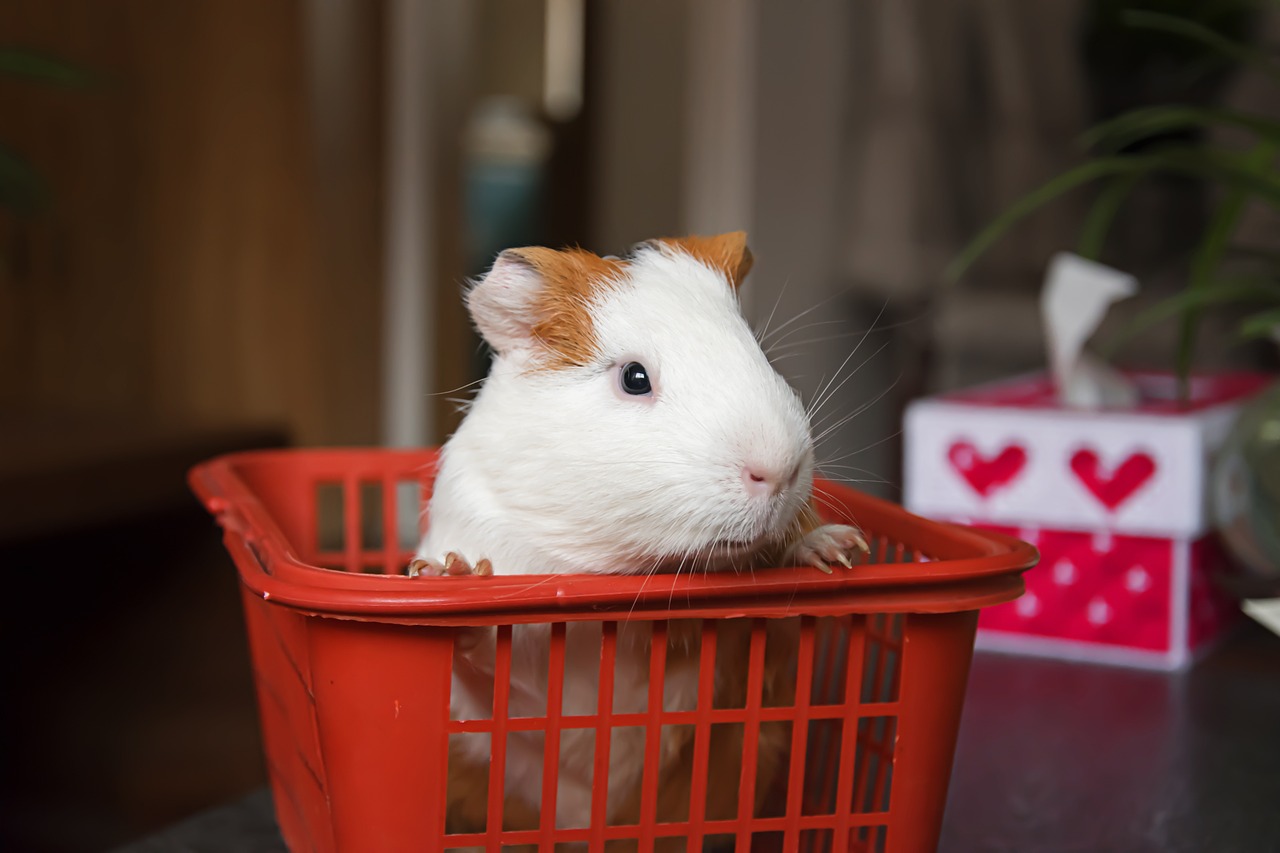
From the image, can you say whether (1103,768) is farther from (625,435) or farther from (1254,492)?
(625,435)

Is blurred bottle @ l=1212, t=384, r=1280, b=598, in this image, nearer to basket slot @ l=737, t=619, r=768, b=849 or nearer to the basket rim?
the basket rim

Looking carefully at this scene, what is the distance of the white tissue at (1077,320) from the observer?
1078 millimetres

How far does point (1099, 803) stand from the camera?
73 cm

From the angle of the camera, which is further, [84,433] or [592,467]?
[84,433]

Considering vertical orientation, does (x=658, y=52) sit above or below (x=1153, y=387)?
above

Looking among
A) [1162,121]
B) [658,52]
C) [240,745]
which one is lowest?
[240,745]

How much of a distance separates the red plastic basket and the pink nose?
0.13 ft

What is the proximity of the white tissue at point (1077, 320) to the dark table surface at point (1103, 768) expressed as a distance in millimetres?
260

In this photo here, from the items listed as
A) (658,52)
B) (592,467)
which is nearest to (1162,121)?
(592,467)

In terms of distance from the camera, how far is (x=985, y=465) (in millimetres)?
1056

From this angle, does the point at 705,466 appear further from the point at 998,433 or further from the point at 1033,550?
the point at 998,433

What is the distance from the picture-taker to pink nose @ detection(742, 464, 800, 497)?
539mm

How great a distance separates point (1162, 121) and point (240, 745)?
A: 1.70 metres

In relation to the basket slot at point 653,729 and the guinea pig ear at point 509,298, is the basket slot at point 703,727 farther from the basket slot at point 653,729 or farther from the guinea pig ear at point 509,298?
the guinea pig ear at point 509,298
